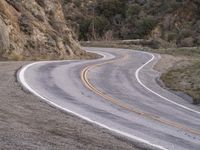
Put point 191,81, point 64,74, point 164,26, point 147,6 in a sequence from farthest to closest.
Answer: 1. point 147,6
2. point 164,26
3. point 191,81
4. point 64,74

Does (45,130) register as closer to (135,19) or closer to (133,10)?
(135,19)

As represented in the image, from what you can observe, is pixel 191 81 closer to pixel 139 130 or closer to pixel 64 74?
pixel 64 74

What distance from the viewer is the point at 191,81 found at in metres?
27.4

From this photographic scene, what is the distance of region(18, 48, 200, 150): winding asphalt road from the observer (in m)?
13.1

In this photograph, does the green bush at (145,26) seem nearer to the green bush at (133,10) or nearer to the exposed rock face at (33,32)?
the green bush at (133,10)

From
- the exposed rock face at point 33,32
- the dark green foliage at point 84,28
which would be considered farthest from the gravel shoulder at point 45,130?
the dark green foliage at point 84,28

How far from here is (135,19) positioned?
8075 centimetres

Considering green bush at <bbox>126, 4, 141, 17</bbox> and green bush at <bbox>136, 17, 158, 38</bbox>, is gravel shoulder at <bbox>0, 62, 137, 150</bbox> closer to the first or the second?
green bush at <bbox>136, 17, 158, 38</bbox>

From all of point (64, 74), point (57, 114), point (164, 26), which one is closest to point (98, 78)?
point (64, 74)

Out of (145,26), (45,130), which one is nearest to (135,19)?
(145,26)

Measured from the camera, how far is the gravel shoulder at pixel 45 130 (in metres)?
10.6

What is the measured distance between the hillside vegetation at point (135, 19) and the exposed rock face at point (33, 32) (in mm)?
30131

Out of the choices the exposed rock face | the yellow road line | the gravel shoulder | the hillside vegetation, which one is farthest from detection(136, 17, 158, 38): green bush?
the gravel shoulder

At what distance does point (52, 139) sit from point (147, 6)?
75.2m
